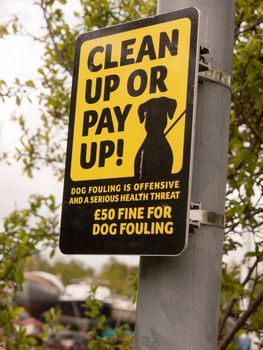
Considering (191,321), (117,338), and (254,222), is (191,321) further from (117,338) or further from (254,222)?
(117,338)

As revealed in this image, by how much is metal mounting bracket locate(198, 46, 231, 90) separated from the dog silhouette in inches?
6.7

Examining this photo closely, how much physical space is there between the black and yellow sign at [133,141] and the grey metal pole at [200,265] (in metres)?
0.11

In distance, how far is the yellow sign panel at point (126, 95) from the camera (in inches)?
99.5

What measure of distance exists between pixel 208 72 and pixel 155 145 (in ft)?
1.13

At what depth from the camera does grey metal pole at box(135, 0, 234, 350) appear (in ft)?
7.96

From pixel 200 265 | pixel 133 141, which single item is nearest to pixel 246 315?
pixel 200 265

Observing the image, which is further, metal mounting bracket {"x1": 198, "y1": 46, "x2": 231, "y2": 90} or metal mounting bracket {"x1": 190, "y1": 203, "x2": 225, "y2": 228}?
metal mounting bracket {"x1": 198, "y1": 46, "x2": 231, "y2": 90}

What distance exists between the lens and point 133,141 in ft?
8.46

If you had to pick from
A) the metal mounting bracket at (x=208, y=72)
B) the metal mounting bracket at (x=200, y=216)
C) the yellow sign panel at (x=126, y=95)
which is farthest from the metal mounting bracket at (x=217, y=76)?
the metal mounting bracket at (x=200, y=216)

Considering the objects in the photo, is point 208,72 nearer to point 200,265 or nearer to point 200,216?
point 200,216

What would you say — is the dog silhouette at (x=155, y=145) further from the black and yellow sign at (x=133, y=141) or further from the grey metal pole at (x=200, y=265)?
the grey metal pole at (x=200, y=265)

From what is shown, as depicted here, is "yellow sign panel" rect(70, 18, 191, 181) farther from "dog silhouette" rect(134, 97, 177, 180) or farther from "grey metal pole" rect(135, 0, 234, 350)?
"grey metal pole" rect(135, 0, 234, 350)

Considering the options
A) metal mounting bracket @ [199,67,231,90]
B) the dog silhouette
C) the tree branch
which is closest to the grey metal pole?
metal mounting bracket @ [199,67,231,90]

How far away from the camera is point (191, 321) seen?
2.41 meters
